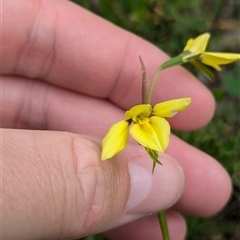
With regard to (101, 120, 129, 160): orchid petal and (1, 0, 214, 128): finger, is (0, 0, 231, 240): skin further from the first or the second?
(101, 120, 129, 160): orchid petal

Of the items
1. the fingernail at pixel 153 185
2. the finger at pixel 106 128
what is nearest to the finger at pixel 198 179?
the finger at pixel 106 128

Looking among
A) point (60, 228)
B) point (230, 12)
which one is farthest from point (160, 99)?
point (230, 12)

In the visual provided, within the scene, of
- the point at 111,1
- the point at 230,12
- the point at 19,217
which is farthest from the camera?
the point at 230,12

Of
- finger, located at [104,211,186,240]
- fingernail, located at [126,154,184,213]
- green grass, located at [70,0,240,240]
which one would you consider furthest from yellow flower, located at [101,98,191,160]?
green grass, located at [70,0,240,240]

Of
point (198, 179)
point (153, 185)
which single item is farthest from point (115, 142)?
point (198, 179)

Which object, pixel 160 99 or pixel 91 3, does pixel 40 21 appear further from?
pixel 91 3

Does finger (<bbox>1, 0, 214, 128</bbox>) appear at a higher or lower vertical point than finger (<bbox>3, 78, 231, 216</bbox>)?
higher

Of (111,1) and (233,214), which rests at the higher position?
(111,1)
